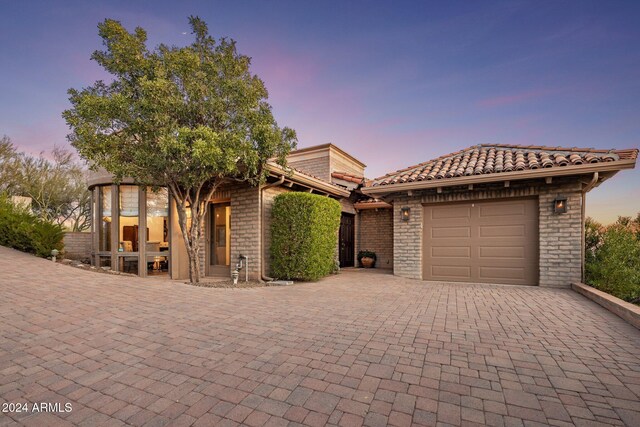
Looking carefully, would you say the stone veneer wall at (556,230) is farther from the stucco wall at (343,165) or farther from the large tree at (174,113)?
the stucco wall at (343,165)

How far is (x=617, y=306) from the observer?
4.52 m

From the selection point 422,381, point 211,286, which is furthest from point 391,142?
point 422,381

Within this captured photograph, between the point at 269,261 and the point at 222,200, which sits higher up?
the point at 222,200

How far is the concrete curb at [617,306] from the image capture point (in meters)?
4.03

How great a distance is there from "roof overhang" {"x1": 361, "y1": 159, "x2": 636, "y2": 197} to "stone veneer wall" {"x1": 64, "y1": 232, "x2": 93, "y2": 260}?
1148 centimetres

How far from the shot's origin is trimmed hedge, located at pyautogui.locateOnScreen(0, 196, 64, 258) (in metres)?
8.84

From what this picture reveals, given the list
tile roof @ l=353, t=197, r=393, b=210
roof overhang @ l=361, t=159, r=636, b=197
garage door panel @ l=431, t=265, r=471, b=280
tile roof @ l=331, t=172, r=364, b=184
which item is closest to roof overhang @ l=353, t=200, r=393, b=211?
tile roof @ l=353, t=197, r=393, b=210

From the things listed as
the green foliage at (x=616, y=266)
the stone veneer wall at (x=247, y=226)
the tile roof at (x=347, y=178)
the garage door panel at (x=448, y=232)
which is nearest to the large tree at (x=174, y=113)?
the stone veneer wall at (x=247, y=226)

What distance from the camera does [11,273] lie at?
21.1 feet

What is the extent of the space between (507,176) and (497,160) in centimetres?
134

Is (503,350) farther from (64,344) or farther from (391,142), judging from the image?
(391,142)

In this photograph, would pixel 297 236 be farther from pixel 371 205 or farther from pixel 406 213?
pixel 371 205

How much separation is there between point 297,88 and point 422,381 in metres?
11.0

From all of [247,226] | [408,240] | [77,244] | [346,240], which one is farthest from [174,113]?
[77,244]
